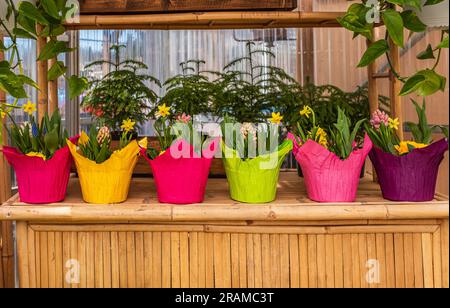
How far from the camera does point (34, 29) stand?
0.93 meters

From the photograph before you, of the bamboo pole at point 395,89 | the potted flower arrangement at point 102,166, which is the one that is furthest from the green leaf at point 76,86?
the bamboo pole at point 395,89

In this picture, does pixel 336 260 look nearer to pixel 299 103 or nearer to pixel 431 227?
pixel 431 227

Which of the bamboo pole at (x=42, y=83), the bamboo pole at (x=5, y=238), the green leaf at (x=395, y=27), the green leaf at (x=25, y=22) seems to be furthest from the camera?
the bamboo pole at (x=5, y=238)

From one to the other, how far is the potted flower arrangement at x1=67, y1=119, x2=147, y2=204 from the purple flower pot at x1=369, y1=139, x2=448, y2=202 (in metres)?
0.51

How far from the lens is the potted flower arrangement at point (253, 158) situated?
0.85 meters

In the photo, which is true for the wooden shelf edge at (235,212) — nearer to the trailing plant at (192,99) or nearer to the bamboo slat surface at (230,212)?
the bamboo slat surface at (230,212)

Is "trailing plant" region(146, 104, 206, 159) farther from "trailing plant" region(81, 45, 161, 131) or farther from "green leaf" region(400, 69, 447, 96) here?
"trailing plant" region(81, 45, 161, 131)

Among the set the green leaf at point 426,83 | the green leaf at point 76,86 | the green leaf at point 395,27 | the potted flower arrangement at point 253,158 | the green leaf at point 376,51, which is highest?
the green leaf at point 395,27

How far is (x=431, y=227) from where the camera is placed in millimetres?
835

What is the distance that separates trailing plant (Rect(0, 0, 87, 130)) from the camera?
88 cm

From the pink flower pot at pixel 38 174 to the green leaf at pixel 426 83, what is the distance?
2.29 ft
